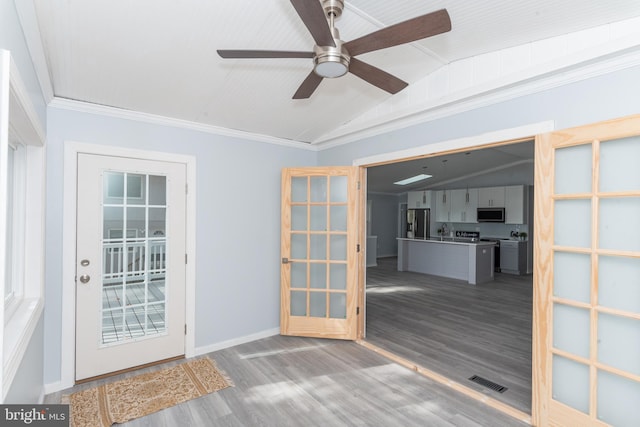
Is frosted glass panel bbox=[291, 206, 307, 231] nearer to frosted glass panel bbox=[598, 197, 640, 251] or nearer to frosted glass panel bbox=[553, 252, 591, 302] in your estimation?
frosted glass panel bbox=[553, 252, 591, 302]

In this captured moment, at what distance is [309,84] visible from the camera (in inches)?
83.0

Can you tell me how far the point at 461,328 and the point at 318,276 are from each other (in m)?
2.05

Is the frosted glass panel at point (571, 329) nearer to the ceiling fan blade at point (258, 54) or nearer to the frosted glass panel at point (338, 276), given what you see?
the frosted glass panel at point (338, 276)

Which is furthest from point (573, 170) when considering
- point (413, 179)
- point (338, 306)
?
point (413, 179)

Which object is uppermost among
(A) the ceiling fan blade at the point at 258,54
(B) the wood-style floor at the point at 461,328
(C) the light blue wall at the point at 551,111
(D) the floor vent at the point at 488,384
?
(A) the ceiling fan blade at the point at 258,54

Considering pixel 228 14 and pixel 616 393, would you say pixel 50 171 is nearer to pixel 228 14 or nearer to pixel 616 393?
pixel 228 14

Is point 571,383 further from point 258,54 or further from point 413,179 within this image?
point 413,179

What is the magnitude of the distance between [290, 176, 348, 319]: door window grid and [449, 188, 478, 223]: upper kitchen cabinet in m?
6.76

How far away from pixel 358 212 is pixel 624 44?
8.08 ft

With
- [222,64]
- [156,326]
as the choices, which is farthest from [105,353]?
[222,64]

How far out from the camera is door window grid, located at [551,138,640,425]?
1.83m

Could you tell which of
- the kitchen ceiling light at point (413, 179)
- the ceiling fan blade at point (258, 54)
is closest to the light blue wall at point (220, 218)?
the ceiling fan blade at point (258, 54)

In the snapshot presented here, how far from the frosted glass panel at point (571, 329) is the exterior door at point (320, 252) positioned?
192 cm

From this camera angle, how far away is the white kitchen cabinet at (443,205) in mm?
9805
